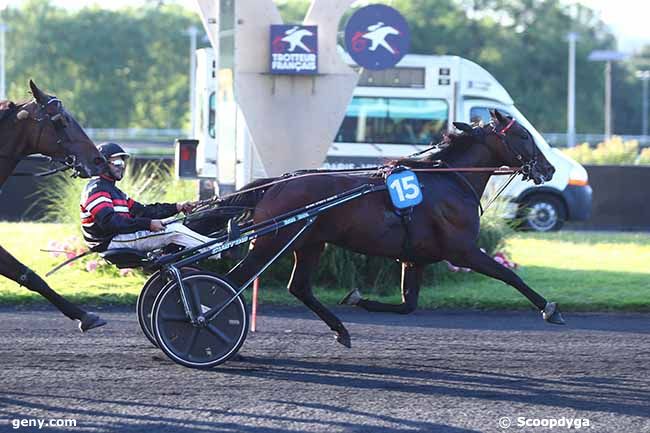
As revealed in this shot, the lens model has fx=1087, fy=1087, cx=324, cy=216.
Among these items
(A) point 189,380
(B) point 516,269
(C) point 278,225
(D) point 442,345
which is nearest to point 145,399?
(A) point 189,380

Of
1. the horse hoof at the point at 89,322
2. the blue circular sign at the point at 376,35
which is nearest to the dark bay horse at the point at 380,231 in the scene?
the horse hoof at the point at 89,322

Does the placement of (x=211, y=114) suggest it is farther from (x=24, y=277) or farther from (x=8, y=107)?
(x=24, y=277)

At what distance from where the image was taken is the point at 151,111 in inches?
2060

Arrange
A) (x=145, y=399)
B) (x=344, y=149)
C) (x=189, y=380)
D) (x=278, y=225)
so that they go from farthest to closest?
(x=344, y=149) < (x=278, y=225) < (x=189, y=380) < (x=145, y=399)

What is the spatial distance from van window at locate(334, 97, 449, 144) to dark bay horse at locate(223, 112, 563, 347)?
868cm

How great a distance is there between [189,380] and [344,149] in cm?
1001

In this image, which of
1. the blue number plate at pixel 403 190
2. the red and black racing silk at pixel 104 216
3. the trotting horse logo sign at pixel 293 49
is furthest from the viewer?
the trotting horse logo sign at pixel 293 49

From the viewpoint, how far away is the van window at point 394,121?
16.3m

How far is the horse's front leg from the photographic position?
729 cm

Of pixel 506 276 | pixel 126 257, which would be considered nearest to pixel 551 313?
pixel 506 276

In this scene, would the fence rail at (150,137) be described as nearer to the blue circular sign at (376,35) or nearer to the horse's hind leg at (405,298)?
the blue circular sign at (376,35)

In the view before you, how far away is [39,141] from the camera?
670cm

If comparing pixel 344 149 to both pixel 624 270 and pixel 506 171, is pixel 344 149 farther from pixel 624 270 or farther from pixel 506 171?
pixel 506 171

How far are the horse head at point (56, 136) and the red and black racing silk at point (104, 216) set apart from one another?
0.60 feet
